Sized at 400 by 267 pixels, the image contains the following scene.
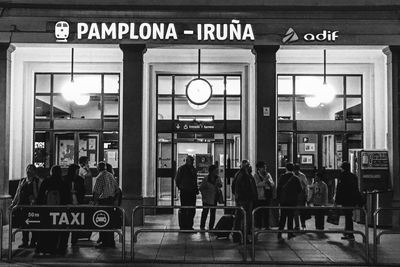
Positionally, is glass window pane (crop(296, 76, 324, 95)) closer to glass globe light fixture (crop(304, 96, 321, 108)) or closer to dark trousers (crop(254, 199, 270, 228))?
glass globe light fixture (crop(304, 96, 321, 108))

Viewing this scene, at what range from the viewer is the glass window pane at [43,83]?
17.4 meters

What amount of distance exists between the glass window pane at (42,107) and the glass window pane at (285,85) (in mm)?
6854

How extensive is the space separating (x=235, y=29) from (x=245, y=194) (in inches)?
177

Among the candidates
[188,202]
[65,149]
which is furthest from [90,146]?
[188,202]

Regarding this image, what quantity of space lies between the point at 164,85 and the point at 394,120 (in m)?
6.62

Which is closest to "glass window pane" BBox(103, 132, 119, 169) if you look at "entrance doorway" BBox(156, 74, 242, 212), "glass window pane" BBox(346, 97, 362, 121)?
"entrance doorway" BBox(156, 74, 242, 212)

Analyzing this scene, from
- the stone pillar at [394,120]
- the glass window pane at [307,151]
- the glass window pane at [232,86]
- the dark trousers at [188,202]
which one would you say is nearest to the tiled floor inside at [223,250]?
the dark trousers at [188,202]

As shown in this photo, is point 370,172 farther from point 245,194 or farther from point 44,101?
point 44,101

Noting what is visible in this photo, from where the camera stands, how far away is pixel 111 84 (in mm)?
17500

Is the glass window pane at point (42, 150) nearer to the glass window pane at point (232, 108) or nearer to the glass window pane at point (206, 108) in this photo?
the glass window pane at point (206, 108)

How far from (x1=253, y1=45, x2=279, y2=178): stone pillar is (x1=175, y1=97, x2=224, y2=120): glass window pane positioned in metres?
2.60

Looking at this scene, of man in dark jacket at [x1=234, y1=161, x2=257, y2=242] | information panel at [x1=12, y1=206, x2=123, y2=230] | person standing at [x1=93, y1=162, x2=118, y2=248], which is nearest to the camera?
information panel at [x1=12, y1=206, x2=123, y2=230]

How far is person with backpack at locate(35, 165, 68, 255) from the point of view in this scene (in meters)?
10.8

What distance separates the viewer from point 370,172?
14961mm
